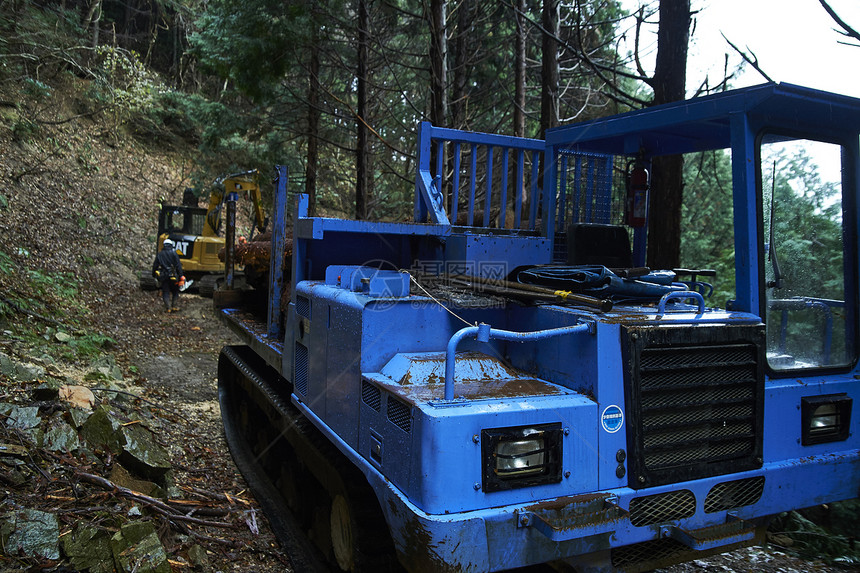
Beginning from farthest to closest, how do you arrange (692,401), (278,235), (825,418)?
(278,235) < (825,418) < (692,401)

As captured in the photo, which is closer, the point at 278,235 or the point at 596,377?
the point at 596,377

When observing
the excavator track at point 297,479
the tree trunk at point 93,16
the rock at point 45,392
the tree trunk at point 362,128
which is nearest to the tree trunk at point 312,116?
the tree trunk at point 362,128

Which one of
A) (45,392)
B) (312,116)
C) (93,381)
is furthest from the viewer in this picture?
(312,116)

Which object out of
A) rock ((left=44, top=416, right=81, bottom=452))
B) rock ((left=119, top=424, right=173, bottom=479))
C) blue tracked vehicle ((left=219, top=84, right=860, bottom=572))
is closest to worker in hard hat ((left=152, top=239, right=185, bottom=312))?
rock ((left=119, top=424, right=173, bottom=479))

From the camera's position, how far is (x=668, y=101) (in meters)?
6.21

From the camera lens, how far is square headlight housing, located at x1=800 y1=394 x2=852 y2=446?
3.18m

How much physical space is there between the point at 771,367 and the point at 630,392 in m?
1.02

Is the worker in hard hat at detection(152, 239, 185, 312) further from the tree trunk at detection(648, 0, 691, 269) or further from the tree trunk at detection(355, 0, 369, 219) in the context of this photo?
the tree trunk at detection(648, 0, 691, 269)

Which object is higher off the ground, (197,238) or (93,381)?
(197,238)

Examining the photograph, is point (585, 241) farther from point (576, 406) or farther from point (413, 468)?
point (413, 468)

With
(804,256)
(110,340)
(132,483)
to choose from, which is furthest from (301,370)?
(110,340)

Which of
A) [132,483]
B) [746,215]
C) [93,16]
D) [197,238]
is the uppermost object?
[93,16]

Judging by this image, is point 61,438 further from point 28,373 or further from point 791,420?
point 791,420

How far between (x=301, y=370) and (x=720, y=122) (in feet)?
9.70
